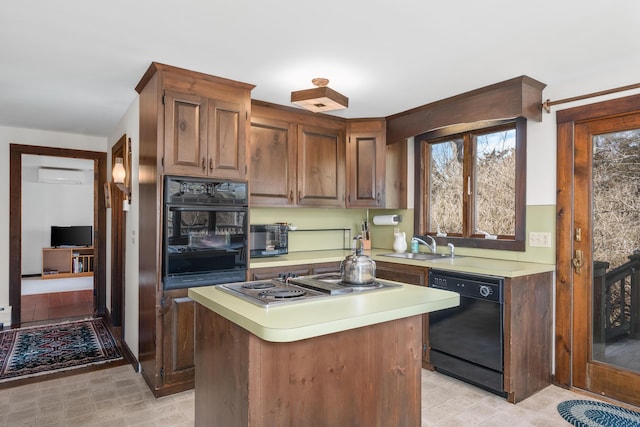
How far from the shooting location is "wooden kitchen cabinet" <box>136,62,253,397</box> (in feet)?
8.84

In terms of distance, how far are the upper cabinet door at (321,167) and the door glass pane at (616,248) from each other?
2127 mm

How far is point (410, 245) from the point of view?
4.11 meters

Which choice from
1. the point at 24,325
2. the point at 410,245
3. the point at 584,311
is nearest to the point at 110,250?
the point at 24,325

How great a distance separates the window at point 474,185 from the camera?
323cm

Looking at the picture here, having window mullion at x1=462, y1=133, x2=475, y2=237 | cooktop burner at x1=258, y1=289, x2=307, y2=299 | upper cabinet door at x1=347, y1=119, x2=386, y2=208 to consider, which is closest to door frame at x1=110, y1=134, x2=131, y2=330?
upper cabinet door at x1=347, y1=119, x2=386, y2=208

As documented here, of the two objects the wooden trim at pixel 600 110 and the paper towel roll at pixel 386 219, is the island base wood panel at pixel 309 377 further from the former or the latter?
the paper towel roll at pixel 386 219

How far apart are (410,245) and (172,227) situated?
242cm

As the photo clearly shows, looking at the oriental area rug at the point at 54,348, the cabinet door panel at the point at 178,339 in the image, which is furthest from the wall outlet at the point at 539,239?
the oriental area rug at the point at 54,348

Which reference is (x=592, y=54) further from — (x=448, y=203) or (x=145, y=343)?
(x=145, y=343)

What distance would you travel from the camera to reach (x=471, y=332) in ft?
9.53

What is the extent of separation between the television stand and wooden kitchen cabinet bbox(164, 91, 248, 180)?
6.51 m

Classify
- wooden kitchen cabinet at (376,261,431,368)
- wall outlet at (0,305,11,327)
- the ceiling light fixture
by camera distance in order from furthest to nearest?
wall outlet at (0,305,11,327), wooden kitchen cabinet at (376,261,431,368), the ceiling light fixture

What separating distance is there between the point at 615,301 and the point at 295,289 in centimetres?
234

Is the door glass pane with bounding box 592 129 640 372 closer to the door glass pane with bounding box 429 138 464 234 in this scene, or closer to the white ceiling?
the white ceiling
